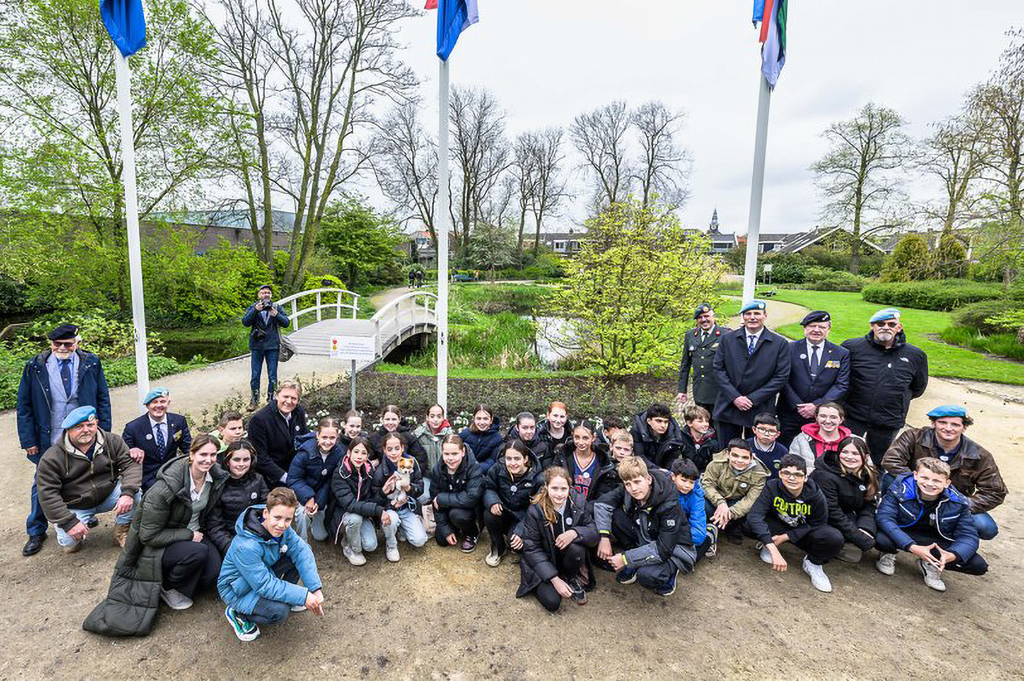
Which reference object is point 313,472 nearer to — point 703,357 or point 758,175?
point 703,357

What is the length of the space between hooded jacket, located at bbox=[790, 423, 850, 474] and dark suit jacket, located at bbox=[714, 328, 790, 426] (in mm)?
474

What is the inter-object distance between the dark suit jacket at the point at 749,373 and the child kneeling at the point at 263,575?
12.3 feet

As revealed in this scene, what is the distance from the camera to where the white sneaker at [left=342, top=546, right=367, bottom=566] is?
372 centimetres

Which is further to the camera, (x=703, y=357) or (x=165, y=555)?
(x=703, y=357)

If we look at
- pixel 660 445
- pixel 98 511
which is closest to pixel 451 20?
→ pixel 660 445

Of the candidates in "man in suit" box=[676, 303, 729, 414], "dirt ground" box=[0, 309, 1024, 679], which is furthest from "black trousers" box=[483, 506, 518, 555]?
"man in suit" box=[676, 303, 729, 414]

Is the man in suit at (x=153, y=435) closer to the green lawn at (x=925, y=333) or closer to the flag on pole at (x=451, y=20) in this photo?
the flag on pole at (x=451, y=20)

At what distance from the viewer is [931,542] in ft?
11.3

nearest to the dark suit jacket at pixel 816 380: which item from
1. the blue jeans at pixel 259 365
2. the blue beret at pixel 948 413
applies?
the blue beret at pixel 948 413

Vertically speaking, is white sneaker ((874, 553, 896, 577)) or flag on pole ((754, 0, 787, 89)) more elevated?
flag on pole ((754, 0, 787, 89))

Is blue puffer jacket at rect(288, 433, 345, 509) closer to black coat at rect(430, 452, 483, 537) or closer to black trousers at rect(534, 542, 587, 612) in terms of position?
black coat at rect(430, 452, 483, 537)

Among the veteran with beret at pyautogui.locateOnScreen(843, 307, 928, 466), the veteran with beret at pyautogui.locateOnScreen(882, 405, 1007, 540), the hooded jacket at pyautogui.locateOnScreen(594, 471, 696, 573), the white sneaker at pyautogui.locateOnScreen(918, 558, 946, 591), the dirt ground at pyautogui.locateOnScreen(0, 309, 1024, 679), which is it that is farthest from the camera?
the veteran with beret at pyautogui.locateOnScreen(843, 307, 928, 466)

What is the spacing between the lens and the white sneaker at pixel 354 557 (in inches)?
146

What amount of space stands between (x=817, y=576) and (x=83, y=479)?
5.39 metres
